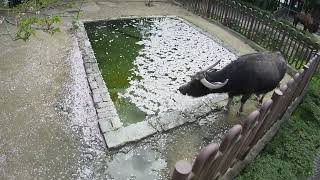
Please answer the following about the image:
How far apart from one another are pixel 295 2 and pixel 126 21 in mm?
11576

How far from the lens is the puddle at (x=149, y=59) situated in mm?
6707

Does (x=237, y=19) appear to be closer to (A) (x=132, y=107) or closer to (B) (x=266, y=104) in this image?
(A) (x=132, y=107)

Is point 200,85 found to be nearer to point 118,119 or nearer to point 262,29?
point 118,119

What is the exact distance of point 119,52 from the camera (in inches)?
344

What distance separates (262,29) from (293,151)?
217 inches

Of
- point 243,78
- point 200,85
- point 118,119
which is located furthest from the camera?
point 200,85

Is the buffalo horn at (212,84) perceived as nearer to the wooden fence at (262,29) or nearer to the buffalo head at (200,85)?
the buffalo head at (200,85)

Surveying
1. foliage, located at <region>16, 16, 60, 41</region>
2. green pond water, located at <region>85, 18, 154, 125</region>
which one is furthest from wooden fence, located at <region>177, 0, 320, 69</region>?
foliage, located at <region>16, 16, 60, 41</region>

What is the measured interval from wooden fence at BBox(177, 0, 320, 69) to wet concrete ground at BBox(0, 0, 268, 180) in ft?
11.1

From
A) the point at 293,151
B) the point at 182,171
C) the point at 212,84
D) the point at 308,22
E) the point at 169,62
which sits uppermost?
the point at 182,171

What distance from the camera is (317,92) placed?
24.6ft

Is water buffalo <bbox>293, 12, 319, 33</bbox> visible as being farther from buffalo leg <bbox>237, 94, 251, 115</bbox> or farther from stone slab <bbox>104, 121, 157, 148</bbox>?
stone slab <bbox>104, 121, 157, 148</bbox>

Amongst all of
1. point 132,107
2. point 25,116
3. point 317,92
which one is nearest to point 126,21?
point 132,107

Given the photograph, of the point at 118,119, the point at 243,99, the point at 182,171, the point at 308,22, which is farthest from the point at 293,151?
the point at 308,22
